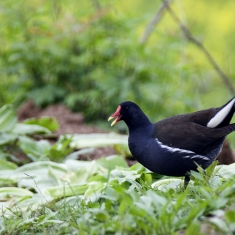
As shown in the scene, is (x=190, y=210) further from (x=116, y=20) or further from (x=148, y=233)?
Answer: (x=116, y=20)

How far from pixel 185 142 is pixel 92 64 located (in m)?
4.26

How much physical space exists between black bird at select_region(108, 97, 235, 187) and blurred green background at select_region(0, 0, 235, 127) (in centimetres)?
326

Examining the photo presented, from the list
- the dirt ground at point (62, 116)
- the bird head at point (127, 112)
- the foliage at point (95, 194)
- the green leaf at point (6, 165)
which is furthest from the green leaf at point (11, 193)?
the dirt ground at point (62, 116)

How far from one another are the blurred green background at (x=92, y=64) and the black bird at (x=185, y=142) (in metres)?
3.26

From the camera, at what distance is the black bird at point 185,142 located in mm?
4328

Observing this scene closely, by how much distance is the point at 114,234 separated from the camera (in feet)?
10.4

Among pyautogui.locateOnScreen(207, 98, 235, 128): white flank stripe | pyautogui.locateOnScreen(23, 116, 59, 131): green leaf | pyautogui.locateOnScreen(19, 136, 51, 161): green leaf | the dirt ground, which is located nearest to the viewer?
pyautogui.locateOnScreen(207, 98, 235, 128): white flank stripe

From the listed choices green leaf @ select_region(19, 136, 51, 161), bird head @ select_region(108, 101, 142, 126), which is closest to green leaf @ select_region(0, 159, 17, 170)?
green leaf @ select_region(19, 136, 51, 161)

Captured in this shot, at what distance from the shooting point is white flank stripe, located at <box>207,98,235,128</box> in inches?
169

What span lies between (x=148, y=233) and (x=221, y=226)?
368mm

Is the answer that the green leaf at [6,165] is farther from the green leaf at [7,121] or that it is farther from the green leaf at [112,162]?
the green leaf at [112,162]

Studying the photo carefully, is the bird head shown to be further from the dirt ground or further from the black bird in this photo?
the dirt ground

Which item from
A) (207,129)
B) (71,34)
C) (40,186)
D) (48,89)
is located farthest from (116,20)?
(207,129)

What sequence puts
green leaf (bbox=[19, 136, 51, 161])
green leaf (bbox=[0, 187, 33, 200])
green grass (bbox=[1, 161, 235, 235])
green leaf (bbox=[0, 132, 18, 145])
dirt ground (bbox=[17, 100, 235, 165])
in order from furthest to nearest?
dirt ground (bbox=[17, 100, 235, 165])
green leaf (bbox=[0, 132, 18, 145])
green leaf (bbox=[19, 136, 51, 161])
green leaf (bbox=[0, 187, 33, 200])
green grass (bbox=[1, 161, 235, 235])
